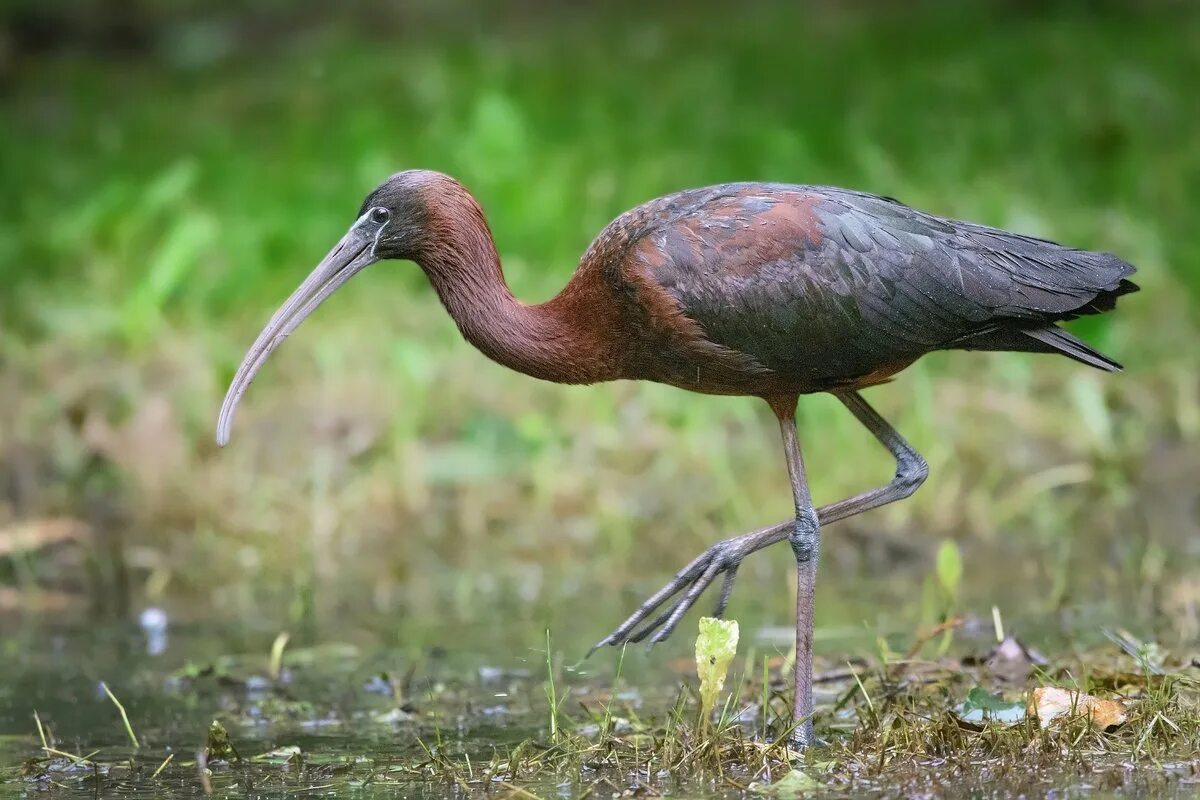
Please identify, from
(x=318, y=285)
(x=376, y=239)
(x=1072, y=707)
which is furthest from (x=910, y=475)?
(x=318, y=285)

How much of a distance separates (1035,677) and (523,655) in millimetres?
2184

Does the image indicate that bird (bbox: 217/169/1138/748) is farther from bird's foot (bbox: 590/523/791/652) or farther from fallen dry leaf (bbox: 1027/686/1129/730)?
fallen dry leaf (bbox: 1027/686/1129/730)

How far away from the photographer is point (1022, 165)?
11977mm

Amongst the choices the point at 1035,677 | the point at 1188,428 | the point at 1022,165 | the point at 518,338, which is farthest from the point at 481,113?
the point at 1035,677

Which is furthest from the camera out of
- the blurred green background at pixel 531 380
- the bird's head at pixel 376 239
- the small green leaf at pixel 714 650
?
the blurred green background at pixel 531 380

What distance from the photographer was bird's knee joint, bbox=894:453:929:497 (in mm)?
6430

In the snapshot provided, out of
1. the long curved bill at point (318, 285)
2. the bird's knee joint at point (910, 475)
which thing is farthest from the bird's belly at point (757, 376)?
the long curved bill at point (318, 285)

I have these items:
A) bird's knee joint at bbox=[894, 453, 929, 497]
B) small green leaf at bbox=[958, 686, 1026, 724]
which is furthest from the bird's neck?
small green leaf at bbox=[958, 686, 1026, 724]

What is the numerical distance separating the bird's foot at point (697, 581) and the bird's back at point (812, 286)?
0.52 meters

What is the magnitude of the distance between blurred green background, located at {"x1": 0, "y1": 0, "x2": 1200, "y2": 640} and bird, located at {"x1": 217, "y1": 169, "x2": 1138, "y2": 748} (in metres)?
1.79

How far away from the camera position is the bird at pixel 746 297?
5953 mm

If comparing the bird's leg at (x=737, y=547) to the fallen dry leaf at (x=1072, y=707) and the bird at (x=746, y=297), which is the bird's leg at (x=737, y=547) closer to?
the bird at (x=746, y=297)

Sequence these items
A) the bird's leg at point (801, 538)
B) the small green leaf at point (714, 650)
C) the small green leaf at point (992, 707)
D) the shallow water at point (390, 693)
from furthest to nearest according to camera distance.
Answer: the bird's leg at point (801, 538), the small green leaf at point (992, 707), the small green leaf at point (714, 650), the shallow water at point (390, 693)

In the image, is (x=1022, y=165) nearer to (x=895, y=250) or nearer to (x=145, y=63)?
(x=895, y=250)
